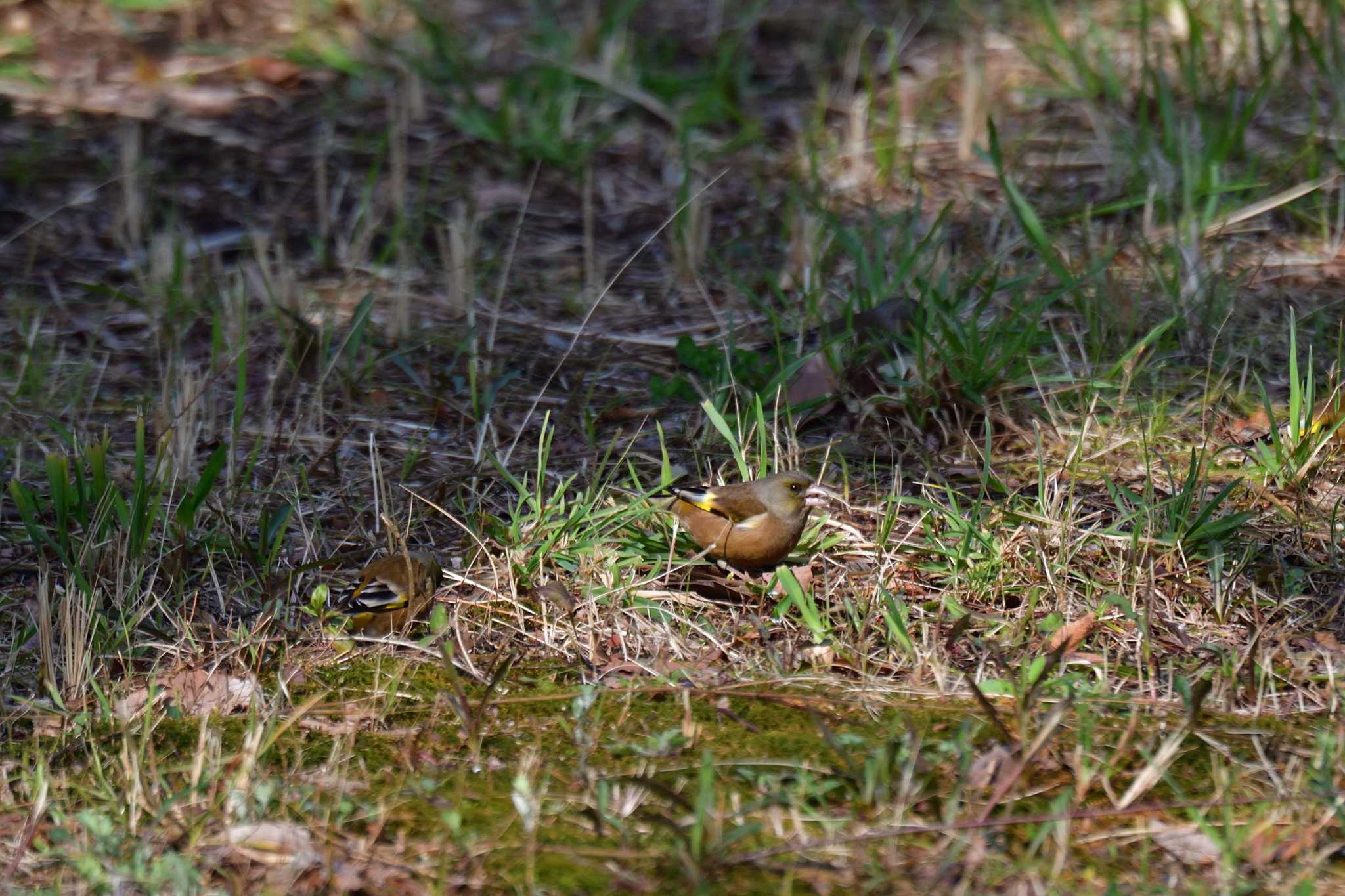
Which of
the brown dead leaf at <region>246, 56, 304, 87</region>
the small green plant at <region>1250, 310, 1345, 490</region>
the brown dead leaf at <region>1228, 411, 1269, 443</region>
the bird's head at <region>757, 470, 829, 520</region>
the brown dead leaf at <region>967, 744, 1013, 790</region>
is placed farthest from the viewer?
the brown dead leaf at <region>246, 56, 304, 87</region>

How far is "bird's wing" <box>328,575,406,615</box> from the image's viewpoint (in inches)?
133

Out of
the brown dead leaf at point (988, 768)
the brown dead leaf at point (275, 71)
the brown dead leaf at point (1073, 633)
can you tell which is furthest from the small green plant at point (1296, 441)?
the brown dead leaf at point (275, 71)

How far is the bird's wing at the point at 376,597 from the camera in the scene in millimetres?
3375

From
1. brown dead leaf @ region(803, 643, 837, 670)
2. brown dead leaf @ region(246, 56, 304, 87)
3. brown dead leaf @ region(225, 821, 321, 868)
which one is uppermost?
brown dead leaf @ region(246, 56, 304, 87)

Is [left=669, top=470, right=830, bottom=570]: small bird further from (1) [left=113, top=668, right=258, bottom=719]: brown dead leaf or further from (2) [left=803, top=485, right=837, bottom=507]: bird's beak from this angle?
(1) [left=113, top=668, right=258, bottom=719]: brown dead leaf

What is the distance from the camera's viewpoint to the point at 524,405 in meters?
4.67

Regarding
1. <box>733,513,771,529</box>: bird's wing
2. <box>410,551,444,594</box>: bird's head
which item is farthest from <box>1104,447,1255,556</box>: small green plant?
<box>410,551,444,594</box>: bird's head

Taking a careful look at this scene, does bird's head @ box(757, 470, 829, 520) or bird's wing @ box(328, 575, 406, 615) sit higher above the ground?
bird's head @ box(757, 470, 829, 520)

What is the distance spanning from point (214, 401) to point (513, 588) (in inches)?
57.4

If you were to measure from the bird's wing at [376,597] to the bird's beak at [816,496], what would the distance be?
3.52 ft

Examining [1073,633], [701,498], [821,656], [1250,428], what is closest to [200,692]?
[701,498]

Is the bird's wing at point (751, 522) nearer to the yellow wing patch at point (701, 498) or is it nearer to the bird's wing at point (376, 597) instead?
the yellow wing patch at point (701, 498)

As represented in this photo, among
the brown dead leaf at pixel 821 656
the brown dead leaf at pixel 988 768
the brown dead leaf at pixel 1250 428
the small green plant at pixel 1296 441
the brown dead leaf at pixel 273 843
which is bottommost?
the brown dead leaf at pixel 821 656

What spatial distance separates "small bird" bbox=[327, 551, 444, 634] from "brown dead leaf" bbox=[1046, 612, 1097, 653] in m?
1.52
